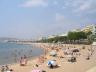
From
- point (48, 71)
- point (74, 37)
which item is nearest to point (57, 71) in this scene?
point (48, 71)

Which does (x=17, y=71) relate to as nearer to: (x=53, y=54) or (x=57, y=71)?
(x=57, y=71)

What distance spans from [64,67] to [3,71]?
582cm

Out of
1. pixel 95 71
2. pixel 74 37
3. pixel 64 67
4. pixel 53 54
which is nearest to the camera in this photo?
pixel 95 71

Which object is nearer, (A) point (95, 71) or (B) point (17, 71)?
(A) point (95, 71)

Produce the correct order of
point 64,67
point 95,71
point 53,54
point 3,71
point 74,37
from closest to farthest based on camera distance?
point 95,71, point 3,71, point 64,67, point 53,54, point 74,37

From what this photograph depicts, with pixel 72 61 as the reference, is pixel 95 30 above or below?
above

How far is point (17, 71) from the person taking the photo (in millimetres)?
22844

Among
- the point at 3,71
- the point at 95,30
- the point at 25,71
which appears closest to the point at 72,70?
the point at 25,71

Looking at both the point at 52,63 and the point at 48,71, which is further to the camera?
the point at 52,63

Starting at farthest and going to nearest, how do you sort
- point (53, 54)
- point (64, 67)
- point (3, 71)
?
point (53, 54) < point (64, 67) < point (3, 71)

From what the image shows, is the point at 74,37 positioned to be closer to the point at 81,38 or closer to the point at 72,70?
the point at 81,38

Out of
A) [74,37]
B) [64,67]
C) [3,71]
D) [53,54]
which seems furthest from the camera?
[74,37]

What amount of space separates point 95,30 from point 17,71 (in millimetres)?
103865

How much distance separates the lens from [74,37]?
105 meters
